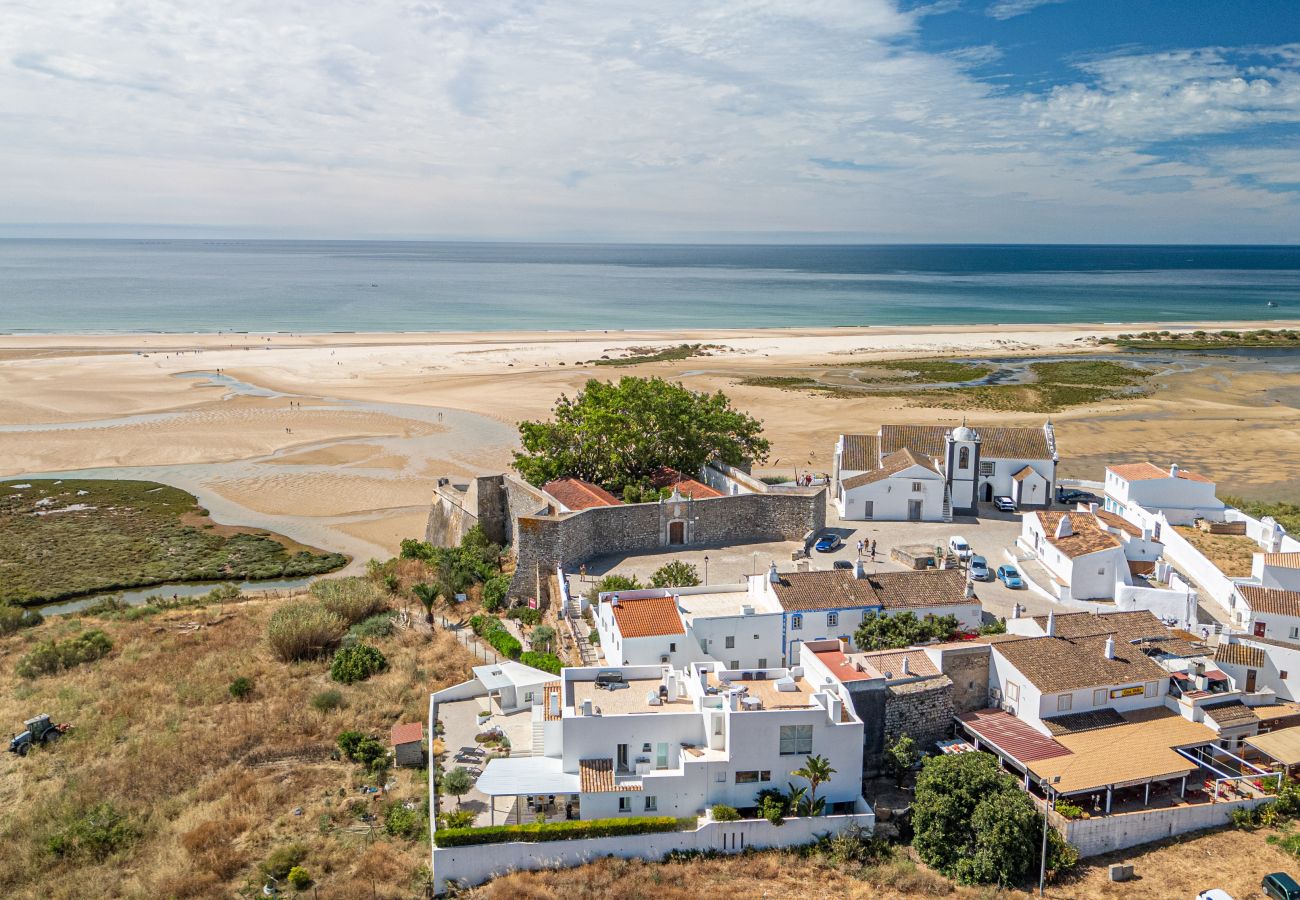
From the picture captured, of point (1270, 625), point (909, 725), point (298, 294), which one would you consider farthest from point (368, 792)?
point (298, 294)

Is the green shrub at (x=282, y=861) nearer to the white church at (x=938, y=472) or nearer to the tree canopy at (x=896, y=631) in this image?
the tree canopy at (x=896, y=631)

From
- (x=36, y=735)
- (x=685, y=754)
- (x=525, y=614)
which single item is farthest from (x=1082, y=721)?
(x=36, y=735)

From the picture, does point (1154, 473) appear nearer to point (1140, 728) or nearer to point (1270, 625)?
point (1270, 625)

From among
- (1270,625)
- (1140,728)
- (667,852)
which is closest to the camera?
(667,852)

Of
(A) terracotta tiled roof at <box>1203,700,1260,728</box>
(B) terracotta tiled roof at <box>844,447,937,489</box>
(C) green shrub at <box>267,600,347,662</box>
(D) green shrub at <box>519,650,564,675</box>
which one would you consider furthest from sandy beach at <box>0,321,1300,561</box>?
(A) terracotta tiled roof at <box>1203,700,1260,728</box>

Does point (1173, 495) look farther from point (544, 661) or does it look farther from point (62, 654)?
point (62, 654)

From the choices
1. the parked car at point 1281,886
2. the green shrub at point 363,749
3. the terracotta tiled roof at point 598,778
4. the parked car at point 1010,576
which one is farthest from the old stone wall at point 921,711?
the green shrub at point 363,749
